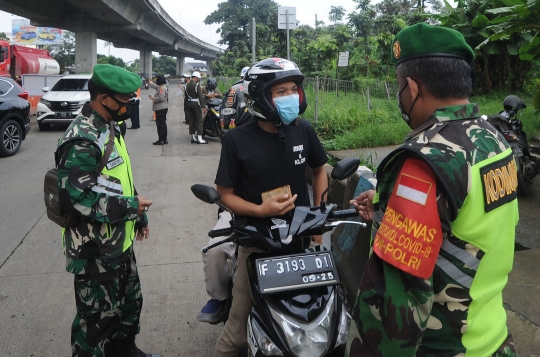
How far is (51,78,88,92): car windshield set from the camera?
14.9m

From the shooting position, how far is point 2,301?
13.5 feet

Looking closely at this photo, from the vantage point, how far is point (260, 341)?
2180mm

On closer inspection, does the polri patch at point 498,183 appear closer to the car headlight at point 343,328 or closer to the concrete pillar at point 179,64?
the car headlight at point 343,328

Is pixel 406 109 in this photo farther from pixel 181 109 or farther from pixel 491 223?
pixel 181 109

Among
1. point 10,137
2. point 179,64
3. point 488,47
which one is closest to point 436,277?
point 10,137

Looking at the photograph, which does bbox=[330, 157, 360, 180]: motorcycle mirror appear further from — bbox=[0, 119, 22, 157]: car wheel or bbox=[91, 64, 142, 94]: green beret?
bbox=[0, 119, 22, 157]: car wheel

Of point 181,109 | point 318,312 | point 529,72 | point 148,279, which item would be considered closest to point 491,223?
point 318,312

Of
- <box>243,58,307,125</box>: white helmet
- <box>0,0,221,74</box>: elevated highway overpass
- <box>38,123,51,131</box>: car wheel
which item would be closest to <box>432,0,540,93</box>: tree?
<box>243,58,307,125</box>: white helmet

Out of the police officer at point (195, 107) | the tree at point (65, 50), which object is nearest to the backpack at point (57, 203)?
the police officer at point (195, 107)

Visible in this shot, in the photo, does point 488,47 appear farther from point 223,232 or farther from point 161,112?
point 223,232

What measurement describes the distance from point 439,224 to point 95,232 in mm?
1944

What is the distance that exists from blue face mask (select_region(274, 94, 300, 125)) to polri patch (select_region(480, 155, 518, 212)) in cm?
128

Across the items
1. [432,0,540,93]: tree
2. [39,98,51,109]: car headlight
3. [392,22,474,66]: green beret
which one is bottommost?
[39,98,51,109]: car headlight

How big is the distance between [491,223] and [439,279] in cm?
22
